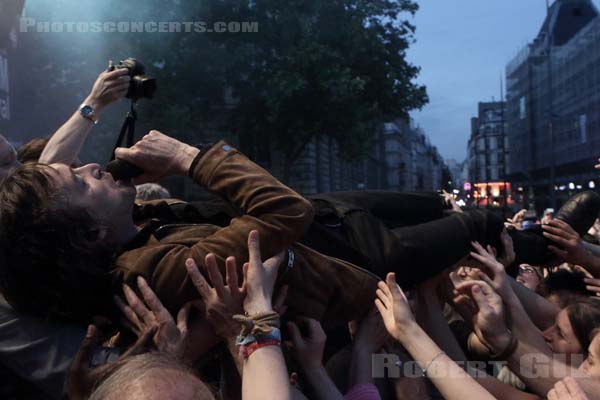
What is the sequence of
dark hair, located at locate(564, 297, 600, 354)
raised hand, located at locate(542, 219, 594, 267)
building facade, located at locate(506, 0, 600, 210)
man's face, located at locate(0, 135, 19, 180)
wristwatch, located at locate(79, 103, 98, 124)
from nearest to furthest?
dark hair, located at locate(564, 297, 600, 354)
man's face, located at locate(0, 135, 19, 180)
wristwatch, located at locate(79, 103, 98, 124)
raised hand, located at locate(542, 219, 594, 267)
building facade, located at locate(506, 0, 600, 210)

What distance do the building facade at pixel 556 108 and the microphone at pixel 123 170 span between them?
3351 centimetres

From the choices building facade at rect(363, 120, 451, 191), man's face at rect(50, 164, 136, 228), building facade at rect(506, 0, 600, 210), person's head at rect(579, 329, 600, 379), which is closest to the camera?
man's face at rect(50, 164, 136, 228)

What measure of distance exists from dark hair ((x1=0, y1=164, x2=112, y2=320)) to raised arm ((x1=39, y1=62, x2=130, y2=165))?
859 millimetres

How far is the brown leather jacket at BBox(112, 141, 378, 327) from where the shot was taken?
6.04ft

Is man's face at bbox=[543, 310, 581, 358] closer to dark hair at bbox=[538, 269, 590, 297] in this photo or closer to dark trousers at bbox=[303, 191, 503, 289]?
dark trousers at bbox=[303, 191, 503, 289]

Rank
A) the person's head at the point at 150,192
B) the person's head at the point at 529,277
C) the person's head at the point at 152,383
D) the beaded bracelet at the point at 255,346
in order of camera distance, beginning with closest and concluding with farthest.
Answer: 1. the person's head at the point at 152,383
2. the beaded bracelet at the point at 255,346
3. the person's head at the point at 150,192
4. the person's head at the point at 529,277

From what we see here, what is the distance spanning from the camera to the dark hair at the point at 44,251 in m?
1.83

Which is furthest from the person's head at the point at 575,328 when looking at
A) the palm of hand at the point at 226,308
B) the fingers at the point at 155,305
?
the fingers at the point at 155,305

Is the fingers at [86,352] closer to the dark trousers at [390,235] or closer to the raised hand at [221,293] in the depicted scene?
Result: the raised hand at [221,293]

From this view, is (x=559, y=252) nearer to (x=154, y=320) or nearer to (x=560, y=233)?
(x=560, y=233)

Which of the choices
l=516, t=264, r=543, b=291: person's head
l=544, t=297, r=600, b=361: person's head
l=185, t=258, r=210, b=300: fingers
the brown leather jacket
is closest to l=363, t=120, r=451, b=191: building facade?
l=516, t=264, r=543, b=291: person's head

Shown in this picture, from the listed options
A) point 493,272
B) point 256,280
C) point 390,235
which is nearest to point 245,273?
point 256,280

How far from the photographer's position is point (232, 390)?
2.04 m

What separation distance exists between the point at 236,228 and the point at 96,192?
0.48m
